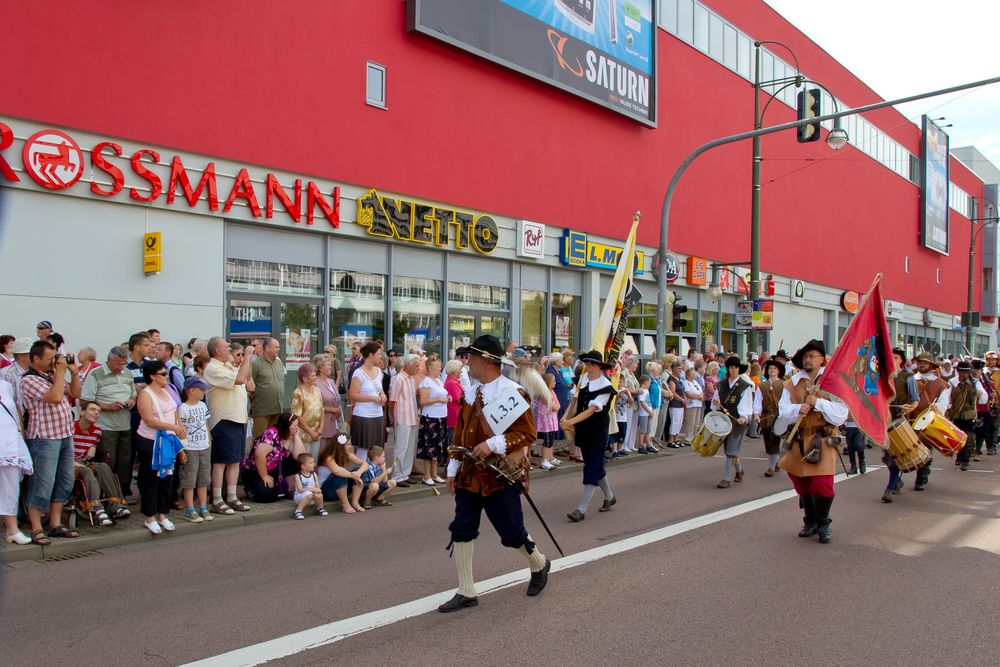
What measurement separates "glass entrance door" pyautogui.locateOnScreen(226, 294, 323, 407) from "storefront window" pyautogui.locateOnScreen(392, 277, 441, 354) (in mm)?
2048

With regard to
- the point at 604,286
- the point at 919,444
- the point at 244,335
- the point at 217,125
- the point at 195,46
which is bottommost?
the point at 919,444

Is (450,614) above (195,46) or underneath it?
underneath

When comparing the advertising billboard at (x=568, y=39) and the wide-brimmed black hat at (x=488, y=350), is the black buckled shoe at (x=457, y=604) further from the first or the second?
the advertising billboard at (x=568, y=39)

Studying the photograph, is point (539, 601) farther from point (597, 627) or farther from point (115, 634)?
point (115, 634)

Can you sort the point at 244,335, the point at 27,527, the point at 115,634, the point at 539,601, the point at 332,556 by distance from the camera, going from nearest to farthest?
the point at 115,634, the point at 539,601, the point at 332,556, the point at 27,527, the point at 244,335

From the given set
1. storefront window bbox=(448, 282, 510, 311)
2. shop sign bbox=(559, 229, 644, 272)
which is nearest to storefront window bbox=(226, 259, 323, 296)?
storefront window bbox=(448, 282, 510, 311)

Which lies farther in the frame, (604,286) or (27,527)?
(604,286)

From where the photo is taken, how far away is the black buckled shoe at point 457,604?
567cm

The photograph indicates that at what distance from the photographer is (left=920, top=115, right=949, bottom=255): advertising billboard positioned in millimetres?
48562

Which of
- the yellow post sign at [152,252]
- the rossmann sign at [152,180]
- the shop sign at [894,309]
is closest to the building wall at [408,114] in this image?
the rossmann sign at [152,180]

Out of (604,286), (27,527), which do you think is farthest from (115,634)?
(604,286)

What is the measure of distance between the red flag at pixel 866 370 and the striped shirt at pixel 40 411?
7279 mm

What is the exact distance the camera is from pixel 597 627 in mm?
5332

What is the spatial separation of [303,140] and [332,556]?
9356mm
